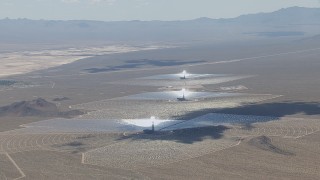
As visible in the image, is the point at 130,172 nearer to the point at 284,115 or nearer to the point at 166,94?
the point at 284,115

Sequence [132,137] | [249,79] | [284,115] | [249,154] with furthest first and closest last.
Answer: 1. [249,79]
2. [284,115]
3. [132,137]
4. [249,154]

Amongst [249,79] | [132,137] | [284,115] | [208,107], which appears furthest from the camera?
[249,79]

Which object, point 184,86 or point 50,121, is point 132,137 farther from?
point 184,86

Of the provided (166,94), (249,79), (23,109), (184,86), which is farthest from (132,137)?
(249,79)

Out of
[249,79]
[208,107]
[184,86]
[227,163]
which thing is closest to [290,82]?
[249,79]

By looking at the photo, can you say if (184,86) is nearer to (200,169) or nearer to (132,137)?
(132,137)

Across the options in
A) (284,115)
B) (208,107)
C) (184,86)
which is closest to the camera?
(284,115)

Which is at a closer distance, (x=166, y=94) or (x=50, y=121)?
(x=50, y=121)

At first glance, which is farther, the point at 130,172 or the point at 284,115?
the point at 284,115

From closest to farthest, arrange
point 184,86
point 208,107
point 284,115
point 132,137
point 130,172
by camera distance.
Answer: point 130,172 < point 132,137 < point 284,115 < point 208,107 < point 184,86
